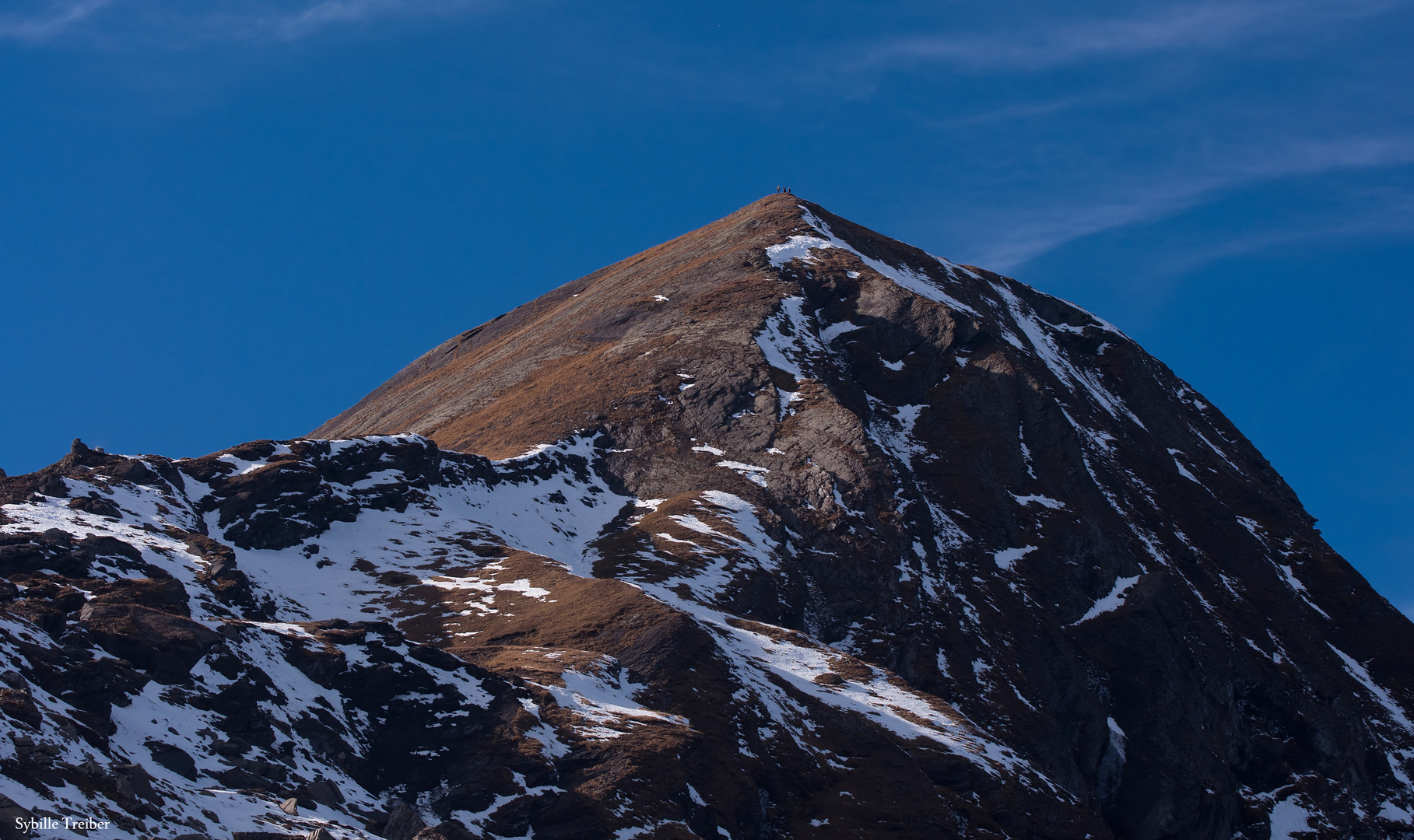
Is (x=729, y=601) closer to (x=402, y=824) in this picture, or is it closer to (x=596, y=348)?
(x=402, y=824)

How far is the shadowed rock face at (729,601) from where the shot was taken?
5078cm

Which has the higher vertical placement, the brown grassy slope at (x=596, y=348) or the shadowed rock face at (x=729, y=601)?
the brown grassy slope at (x=596, y=348)

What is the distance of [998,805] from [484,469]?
4667cm

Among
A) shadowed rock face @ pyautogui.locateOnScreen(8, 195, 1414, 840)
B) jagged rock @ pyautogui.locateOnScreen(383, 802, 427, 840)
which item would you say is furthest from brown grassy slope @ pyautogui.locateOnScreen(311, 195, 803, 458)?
jagged rock @ pyautogui.locateOnScreen(383, 802, 427, 840)

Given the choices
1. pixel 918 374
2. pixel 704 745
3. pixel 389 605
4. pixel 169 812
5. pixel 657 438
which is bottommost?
pixel 169 812

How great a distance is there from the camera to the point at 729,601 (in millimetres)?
82000

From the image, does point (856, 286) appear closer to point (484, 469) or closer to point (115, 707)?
point (484, 469)

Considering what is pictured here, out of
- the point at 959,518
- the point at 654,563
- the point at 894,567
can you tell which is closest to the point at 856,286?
the point at 959,518

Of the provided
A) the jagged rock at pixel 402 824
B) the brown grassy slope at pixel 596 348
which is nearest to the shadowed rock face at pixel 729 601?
the jagged rock at pixel 402 824

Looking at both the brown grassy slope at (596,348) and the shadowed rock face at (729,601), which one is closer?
the shadowed rock face at (729,601)

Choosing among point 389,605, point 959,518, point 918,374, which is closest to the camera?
point 389,605

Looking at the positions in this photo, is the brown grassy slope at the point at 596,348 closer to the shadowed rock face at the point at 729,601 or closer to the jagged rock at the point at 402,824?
the shadowed rock face at the point at 729,601

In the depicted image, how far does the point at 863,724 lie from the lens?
2670 inches

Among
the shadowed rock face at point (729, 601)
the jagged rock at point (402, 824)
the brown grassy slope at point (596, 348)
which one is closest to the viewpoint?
the jagged rock at point (402, 824)
